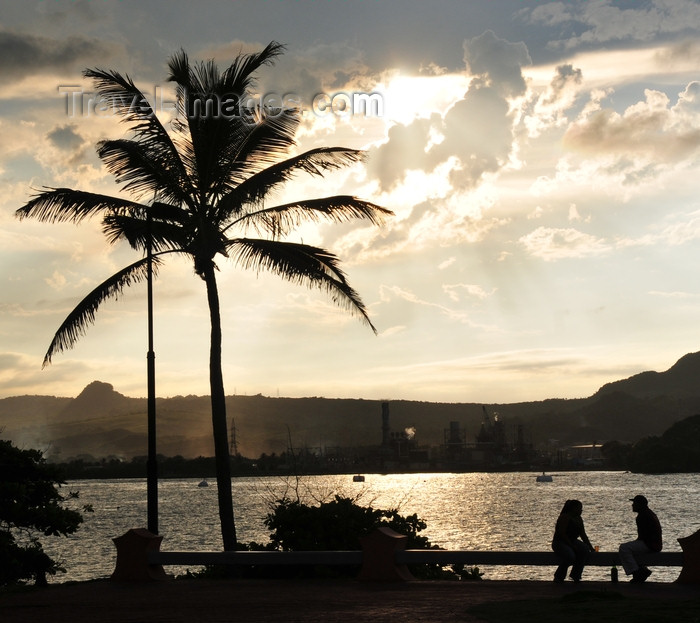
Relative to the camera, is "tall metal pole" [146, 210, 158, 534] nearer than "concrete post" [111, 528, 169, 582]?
No

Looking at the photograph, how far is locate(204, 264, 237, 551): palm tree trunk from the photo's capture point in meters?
25.5

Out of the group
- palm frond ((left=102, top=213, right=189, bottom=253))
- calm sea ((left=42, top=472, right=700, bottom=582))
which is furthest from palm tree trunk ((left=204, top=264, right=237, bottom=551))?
calm sea ((left=42, top=472, right=700, bottom=582))

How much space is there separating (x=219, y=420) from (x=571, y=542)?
11.2 meters

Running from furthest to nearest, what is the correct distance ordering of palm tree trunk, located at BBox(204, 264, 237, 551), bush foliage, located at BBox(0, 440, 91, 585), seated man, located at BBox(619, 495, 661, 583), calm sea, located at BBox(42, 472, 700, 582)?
calm sea, located at BBox(42, 472, 700, 582)
palm tree trunk, located at BBox(204, 264, 237, 551)
bush foliage, located at BBox(0, 440, 91, 585)
seated man, located at BBox(619, 495, 661, 583)

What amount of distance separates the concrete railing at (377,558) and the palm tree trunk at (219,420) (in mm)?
4172

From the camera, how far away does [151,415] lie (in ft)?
78.3

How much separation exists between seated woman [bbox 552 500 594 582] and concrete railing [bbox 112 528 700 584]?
0.17 meters

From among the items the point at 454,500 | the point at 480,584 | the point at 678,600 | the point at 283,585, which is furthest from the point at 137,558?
the point at 454,500

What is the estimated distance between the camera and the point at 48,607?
56.2 ft

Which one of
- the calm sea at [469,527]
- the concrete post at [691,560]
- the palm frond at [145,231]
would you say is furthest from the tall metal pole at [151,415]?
the calm sea at [469,527]

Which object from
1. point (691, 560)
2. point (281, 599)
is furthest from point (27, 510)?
point (691, 560)

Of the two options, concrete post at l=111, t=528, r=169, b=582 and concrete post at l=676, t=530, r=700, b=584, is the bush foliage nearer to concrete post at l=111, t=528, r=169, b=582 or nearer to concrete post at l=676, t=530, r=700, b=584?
concrete post at l=111, t=528, r=169, b=582

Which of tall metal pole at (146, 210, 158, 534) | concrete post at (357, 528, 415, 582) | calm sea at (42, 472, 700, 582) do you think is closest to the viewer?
concrete post at (357, 528, 415, 582)

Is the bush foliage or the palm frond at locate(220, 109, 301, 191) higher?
the palm frond at locate(220, 109, 301, 191)
